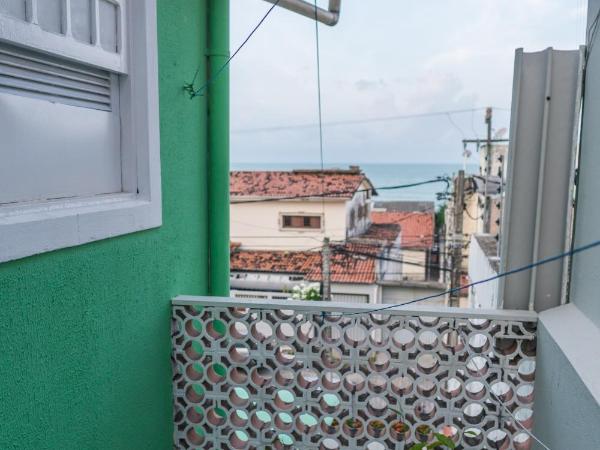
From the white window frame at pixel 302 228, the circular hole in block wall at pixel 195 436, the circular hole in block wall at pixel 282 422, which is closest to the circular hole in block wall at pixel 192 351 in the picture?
the circular hole in block wall at pixel 195 436

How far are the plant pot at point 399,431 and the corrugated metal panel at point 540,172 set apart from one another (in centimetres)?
67

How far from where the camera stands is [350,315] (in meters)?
2.03

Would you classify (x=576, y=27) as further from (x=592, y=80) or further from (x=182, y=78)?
(x=182, y=78)

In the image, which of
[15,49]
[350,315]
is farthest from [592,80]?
[15,49]

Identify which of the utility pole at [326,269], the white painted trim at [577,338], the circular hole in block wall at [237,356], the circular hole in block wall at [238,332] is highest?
the white painted trim at [577,338]

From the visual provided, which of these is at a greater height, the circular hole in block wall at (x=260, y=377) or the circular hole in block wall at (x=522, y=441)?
the circular hole in block wall at (x=260, y=377)

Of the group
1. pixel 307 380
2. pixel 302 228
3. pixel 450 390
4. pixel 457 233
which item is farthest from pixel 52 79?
pixel 302 228

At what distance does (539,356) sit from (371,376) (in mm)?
652

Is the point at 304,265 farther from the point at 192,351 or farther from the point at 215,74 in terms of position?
the point at 192,351

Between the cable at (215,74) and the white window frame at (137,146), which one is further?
the cable at (215,74)

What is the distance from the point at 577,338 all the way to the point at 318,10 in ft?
7.68

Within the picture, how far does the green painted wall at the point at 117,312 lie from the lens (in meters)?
1.29

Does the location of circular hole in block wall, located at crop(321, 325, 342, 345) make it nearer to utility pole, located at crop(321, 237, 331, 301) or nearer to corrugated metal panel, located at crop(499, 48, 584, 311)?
corrugated metal panel, located at crop(499, 48, 584, 311)

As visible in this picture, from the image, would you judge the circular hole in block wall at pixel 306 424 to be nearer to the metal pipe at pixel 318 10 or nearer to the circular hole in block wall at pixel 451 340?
the circular hole in block wall at pixel 451 340
